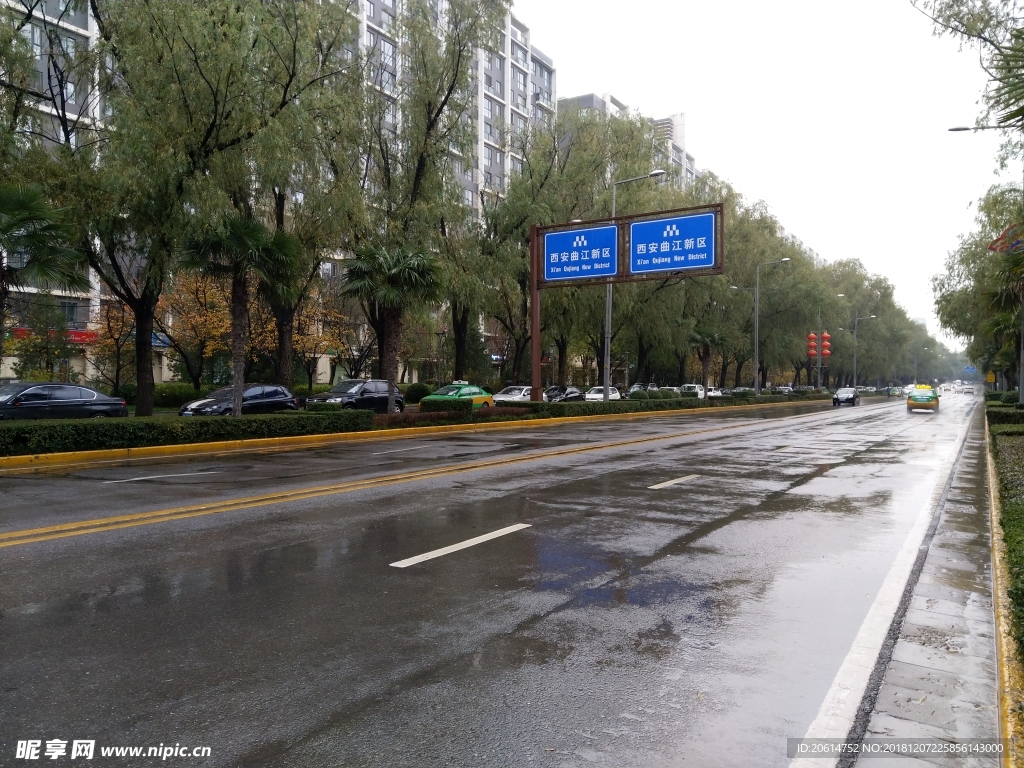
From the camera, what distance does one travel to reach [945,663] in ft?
14.2

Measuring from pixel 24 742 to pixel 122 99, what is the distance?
18933mm

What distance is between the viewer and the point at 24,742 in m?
3.24

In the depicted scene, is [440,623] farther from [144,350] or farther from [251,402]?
[251,402]

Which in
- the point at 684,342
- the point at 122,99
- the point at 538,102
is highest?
the point at 538,102

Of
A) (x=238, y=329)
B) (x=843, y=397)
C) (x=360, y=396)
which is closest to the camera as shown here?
(x=238, y=329)

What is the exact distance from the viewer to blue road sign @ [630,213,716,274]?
2450cm

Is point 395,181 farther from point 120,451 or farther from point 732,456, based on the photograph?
point 732,456

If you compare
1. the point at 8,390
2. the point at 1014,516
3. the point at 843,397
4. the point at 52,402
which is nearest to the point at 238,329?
the point at 52,402

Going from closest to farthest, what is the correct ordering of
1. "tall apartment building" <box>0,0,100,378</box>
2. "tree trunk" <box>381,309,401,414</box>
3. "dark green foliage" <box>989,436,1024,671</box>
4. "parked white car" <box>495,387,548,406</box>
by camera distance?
1. "dark green foliage" <box>989,436,1024,671</box>
2. "tall apartment building" <box>0,0,100,378</box>
3. "tree trunk" <box>381,309,401,414</box>
4. "parked white car" <box>495,387,548,406</box>

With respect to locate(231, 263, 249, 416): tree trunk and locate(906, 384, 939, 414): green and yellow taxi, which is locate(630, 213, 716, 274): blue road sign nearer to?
locate(231, 263, 249, 416): tree trunk

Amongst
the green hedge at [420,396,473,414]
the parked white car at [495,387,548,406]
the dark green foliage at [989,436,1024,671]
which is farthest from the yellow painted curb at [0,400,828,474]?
the dark green foliage at [989,436,1024,671]

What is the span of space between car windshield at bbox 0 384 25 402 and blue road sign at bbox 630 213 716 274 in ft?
62.9

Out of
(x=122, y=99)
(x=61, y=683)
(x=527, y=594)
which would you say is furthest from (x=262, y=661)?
(x=122, y=99)

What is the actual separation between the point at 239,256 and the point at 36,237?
4.48 m
